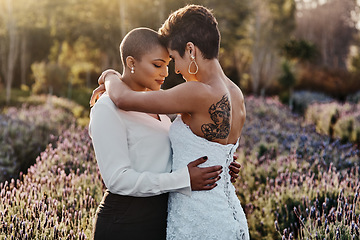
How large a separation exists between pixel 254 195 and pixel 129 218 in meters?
2.72

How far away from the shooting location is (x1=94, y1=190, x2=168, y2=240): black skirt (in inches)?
88.5

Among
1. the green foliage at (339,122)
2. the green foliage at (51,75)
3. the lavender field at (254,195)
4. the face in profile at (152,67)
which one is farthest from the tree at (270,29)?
the face in profile at (152,67)

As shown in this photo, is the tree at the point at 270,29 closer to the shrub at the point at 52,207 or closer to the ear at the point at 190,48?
the shrub at the point at 52,207

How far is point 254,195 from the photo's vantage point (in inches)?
184

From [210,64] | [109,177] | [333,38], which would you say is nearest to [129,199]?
[109,177]

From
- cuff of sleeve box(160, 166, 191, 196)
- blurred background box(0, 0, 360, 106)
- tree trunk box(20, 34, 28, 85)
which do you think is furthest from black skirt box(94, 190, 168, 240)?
tree trunk box(20, 34, 28, 85)

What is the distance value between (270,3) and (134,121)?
31.4 metres

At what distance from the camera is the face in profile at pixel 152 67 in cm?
236

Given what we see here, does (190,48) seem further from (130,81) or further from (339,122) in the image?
(339,122)

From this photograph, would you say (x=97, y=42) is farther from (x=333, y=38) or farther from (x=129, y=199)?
(x=333, y=38)

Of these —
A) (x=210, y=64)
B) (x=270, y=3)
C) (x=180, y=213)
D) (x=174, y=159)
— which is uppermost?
(x=270, y=3)

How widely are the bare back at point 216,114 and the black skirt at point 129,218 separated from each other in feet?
1.68

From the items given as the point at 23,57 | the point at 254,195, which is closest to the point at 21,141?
the point at 254,195

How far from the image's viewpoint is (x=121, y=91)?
2264 mm
